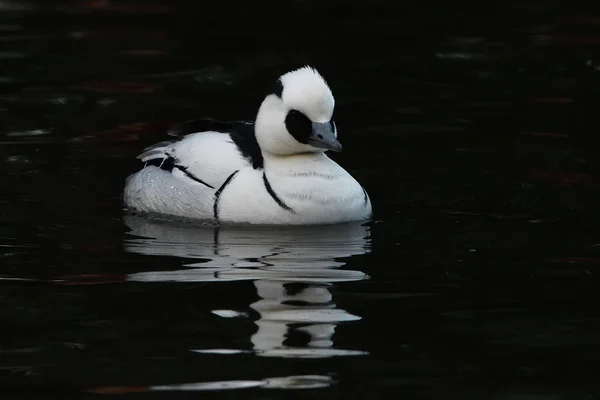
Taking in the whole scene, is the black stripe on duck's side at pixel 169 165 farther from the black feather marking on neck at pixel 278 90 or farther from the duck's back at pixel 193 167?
the black feather marking on neck at pixel 278 90

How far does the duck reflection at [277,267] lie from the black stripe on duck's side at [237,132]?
62cm

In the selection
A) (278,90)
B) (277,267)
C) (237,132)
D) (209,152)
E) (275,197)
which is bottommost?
(277,267)

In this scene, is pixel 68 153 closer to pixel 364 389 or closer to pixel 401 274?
pixel 401 274

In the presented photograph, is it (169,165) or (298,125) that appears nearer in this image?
(298,125)

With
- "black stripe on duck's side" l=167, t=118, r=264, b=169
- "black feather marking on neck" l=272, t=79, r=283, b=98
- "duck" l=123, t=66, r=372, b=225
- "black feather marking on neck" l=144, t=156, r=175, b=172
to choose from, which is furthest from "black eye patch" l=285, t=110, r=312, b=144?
"black feather marking on neck" l=144, t=156, r=175, b=172

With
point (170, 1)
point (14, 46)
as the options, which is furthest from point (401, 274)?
point (170, 1)

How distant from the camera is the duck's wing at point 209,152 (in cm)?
1116

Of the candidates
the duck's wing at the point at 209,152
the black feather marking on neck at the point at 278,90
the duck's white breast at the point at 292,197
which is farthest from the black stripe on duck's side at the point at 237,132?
the black feather marking on neck at the point at 278,90

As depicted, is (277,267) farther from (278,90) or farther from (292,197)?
(278,90)

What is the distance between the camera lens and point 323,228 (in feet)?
35.5

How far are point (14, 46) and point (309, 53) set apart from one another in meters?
3.22

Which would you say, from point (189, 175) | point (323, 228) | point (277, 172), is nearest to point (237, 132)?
point (189, 175)

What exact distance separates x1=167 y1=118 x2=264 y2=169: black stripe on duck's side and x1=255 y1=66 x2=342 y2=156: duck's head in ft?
0.72

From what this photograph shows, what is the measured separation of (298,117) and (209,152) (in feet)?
3.04
